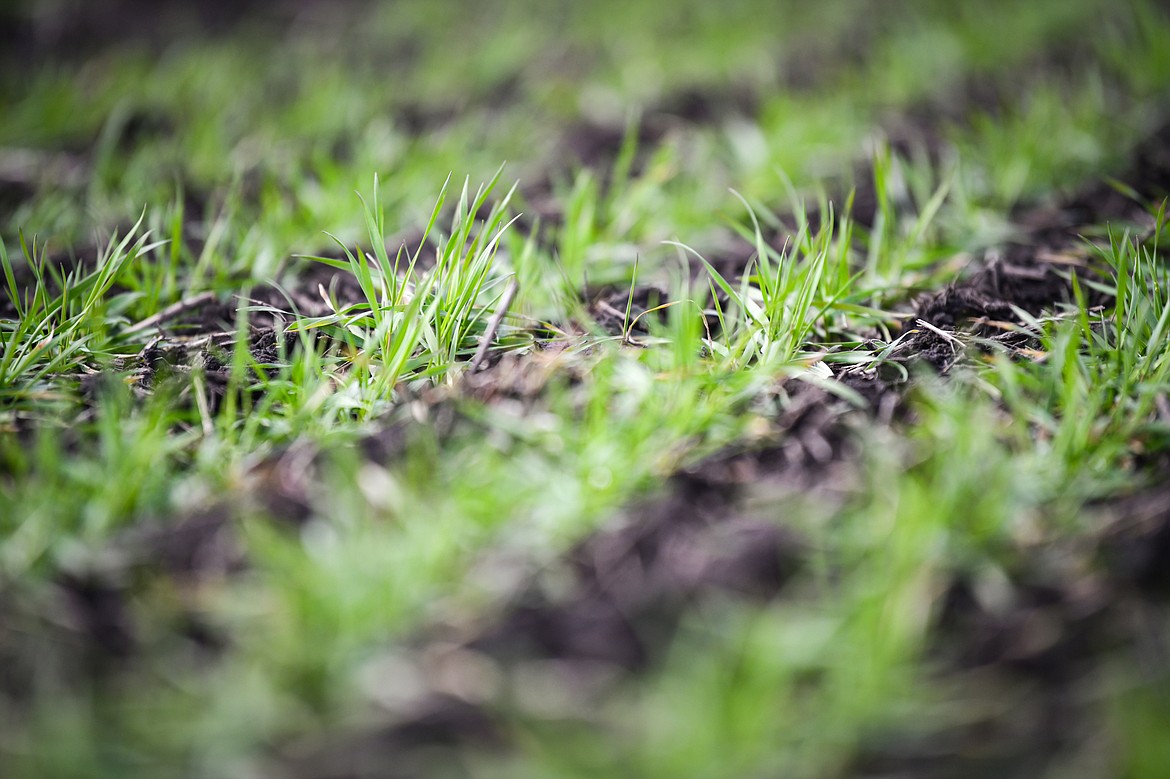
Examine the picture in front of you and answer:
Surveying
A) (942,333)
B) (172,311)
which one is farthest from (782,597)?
(172,311)

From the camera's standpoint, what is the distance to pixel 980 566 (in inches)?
41.7

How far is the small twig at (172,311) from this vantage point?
1688 millimetres

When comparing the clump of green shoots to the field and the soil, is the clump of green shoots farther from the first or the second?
the soil

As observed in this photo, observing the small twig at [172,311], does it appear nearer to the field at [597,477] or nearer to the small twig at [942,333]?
the field at [597,477]

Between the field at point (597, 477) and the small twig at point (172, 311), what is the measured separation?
0.04 feet

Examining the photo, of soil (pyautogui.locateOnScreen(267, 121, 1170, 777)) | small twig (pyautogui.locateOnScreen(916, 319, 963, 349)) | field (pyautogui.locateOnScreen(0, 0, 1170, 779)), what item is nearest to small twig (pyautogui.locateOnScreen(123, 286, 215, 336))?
field (pyautogui.locateOnScreen(0, 0, 1170, 779))

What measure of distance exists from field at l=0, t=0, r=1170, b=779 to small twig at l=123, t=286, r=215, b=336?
0.01 metres

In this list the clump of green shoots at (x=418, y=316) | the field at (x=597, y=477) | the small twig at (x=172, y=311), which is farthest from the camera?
the small twig at (x=172, y=311)

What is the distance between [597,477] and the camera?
120cm

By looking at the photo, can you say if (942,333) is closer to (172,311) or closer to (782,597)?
(782,597)

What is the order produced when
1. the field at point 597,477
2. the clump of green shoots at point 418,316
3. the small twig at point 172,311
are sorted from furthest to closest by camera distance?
1. the small twig at point 172,311
2. the clump of green shoots at point 418,316
3. the field at point 597,477

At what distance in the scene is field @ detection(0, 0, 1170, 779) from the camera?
0.92 metres

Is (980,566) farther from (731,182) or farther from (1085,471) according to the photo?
(731,182)

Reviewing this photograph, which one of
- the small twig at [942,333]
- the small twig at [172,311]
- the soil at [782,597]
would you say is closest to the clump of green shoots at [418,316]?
the small twig at [172,311]
